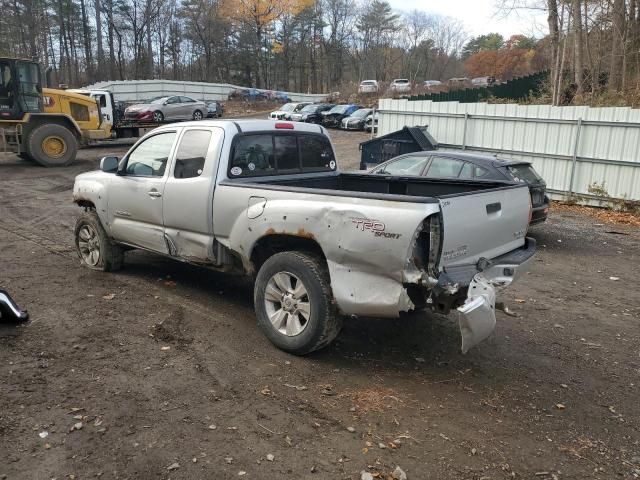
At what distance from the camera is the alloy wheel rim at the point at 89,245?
693cm

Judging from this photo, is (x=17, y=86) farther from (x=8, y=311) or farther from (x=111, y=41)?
(x=111, y=41)

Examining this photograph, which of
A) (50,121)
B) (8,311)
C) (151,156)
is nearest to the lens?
(8,311)

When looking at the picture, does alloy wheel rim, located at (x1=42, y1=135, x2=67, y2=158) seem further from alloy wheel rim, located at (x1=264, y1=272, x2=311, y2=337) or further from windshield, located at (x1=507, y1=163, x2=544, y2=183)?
alloy wheel rim, located at (x1=264, y1=272, x2=311, y2=337)

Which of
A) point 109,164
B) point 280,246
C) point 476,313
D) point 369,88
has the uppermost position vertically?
point 369,88

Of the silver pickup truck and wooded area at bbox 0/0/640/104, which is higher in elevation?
wooded area at bbox 0/0/640/104

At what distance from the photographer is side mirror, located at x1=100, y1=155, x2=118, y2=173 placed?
6390mm

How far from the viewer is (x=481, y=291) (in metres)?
3.89

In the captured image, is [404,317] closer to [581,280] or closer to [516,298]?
[516,298]

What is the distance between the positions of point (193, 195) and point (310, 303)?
1788 millimetres

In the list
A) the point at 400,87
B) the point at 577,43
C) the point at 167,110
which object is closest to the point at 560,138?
the point at 577,43

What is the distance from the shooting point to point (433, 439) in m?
3.50

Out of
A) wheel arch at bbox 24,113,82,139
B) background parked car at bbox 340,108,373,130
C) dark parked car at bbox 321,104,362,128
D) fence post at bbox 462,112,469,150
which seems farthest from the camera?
dark parked car at bbox 321,104,362,128

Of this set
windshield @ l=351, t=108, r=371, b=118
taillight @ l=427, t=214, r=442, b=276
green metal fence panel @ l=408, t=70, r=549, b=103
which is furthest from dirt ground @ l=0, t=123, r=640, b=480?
windshield @ l=351, t=108, r=371, b=118

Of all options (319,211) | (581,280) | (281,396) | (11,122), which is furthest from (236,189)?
(11,122)
